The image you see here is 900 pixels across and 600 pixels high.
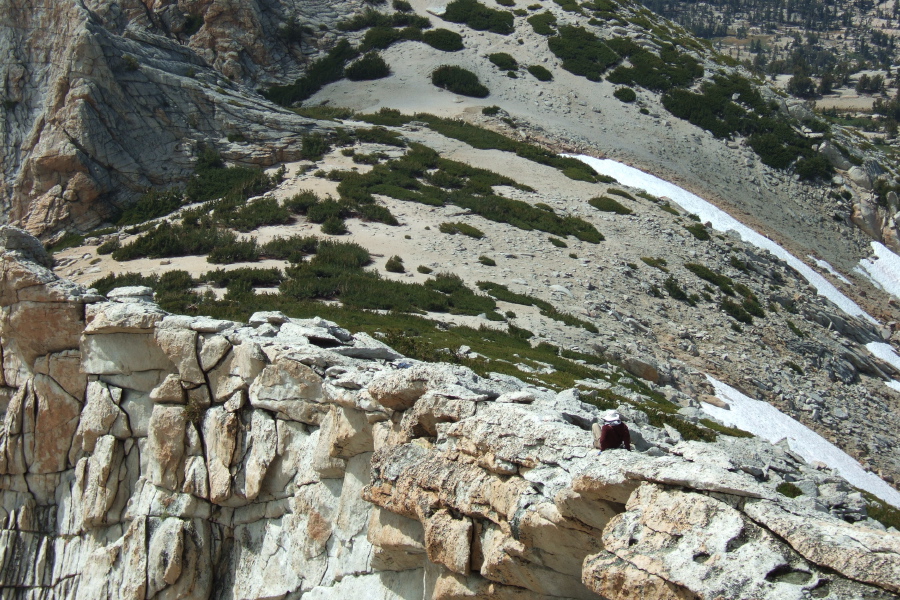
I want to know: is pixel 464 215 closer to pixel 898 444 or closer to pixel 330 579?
pixel 898 444

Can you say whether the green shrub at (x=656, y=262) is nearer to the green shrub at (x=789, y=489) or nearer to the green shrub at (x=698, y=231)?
the green shrub at (x=698, y=231)

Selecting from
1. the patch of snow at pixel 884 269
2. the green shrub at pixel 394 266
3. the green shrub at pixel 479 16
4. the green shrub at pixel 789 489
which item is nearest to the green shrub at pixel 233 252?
the green shrub at pixel 394 266

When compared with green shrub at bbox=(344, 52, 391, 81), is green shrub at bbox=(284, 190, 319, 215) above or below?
above

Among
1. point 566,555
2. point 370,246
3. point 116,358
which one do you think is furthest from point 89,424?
point 370,246

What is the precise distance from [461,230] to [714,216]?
20.4 metres

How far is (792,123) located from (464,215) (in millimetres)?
37055

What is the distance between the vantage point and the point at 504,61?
65.9m

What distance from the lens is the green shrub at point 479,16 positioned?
2800 inches

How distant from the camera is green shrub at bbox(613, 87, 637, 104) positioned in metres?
62.0

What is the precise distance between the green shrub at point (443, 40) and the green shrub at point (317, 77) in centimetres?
670

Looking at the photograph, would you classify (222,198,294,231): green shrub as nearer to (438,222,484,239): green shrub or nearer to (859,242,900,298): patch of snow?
(438,222,484,239): green shrub

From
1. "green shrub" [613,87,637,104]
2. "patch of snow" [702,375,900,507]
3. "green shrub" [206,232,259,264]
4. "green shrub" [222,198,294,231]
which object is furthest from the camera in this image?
"green shrub" [613,87,637,104]

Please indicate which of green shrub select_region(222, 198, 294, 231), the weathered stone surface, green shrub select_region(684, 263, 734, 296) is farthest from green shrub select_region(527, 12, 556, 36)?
the weathered stone surface

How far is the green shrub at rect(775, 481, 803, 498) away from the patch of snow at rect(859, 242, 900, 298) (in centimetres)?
4353
